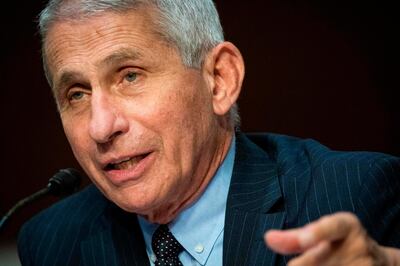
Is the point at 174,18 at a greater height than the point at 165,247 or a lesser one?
greater

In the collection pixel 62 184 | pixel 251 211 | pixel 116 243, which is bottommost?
pixel 116 243

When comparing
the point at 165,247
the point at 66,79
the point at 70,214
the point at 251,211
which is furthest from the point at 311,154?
the point at 70,214

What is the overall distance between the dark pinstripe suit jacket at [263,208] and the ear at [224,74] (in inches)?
8.8

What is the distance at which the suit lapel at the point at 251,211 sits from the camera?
1739mm

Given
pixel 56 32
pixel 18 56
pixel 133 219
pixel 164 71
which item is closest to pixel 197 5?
pixel 164 71

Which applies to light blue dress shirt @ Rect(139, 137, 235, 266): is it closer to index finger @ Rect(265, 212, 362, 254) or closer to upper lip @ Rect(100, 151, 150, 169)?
upper lip @ Rect(100, 151, 150, 169)

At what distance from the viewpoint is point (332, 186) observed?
1756 millimetres

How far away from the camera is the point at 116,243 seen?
6.63ft

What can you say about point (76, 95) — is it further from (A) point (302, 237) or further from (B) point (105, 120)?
(A) point (302, 237)

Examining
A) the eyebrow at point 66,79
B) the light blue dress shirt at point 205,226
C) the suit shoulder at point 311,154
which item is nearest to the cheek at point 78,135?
the eyebrow at point 66,79

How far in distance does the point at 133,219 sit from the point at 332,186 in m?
0.71

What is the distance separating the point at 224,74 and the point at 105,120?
0.45m

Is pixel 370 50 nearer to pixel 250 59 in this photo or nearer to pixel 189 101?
pixel 250 59

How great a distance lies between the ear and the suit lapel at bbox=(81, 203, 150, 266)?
1.75ft
